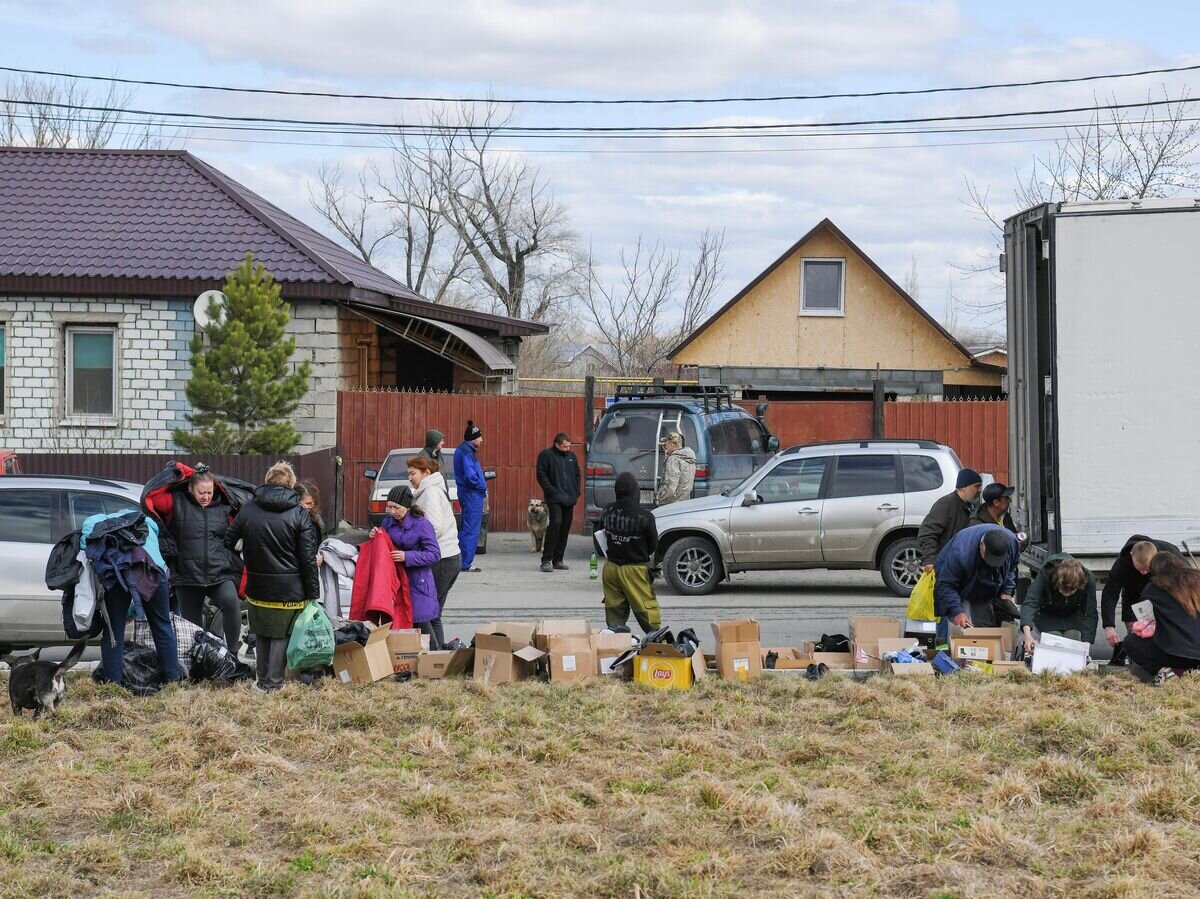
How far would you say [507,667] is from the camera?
374 inches

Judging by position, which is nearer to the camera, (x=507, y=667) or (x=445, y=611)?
(x=507, y=667)

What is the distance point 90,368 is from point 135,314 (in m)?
1.19

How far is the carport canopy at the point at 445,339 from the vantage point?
74.5 feet

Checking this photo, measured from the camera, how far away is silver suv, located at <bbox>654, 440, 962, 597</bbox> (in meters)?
14.5

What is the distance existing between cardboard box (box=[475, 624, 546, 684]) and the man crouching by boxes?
286cm

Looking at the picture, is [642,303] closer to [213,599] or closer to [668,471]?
[668,471]

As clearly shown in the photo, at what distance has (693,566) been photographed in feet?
49.2

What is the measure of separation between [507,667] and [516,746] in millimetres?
1658

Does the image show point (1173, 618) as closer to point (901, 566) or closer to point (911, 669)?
point (911, 669)

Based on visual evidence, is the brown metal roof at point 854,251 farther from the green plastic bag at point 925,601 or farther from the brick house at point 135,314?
the green plastic bag at point 925,601

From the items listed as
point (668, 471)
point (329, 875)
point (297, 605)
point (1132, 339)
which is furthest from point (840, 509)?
point (329, 875)

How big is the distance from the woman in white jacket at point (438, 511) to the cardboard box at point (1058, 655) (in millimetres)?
4337

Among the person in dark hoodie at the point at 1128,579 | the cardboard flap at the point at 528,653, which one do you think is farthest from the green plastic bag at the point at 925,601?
the cardboard flap at the point at 528,653

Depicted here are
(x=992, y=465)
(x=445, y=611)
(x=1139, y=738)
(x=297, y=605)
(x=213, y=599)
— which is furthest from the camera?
(x=992, y=465)
